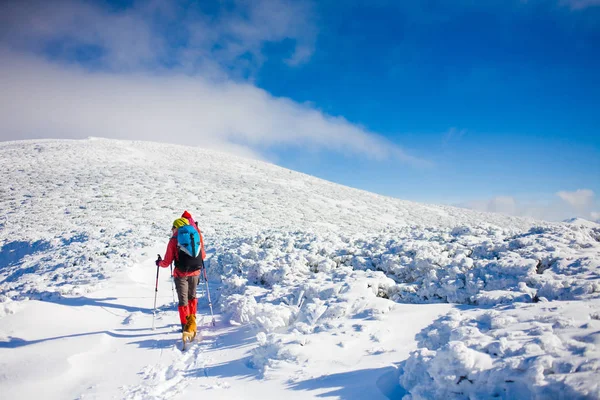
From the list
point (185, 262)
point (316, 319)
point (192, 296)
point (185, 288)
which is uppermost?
point (185, 262)

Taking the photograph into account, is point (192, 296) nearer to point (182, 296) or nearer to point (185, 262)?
point (182, 296)

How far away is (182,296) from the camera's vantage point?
5.83 meters

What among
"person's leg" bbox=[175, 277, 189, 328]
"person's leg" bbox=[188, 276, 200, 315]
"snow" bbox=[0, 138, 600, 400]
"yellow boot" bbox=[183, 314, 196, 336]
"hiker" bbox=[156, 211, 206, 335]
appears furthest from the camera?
"person's leg" bbox=[188, 276, 200, 315]

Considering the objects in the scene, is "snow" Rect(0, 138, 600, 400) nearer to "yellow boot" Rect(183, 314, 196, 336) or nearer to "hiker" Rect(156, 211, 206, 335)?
"yellow boot" Rect(183, 314, 196, 336)

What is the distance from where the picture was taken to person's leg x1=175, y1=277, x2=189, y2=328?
18.8 feet

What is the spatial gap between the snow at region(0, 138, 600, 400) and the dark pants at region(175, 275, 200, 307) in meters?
0.71

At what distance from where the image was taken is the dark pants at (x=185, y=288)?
581 cm

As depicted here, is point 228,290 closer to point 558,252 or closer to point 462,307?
point 462,307

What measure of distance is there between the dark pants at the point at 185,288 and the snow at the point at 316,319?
71 centimetres

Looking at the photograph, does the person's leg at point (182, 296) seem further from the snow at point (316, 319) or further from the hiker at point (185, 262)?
the snow at point (316, 319)

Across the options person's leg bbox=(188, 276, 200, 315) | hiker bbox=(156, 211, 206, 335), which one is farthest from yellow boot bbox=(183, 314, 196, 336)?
person's leg bbox=(188, 276, 200, 315)

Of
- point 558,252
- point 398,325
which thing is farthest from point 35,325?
point 558,252

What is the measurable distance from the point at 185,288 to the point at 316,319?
2621 millimetres

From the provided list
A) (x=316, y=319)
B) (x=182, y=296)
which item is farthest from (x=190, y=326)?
(x=316, y=319)
